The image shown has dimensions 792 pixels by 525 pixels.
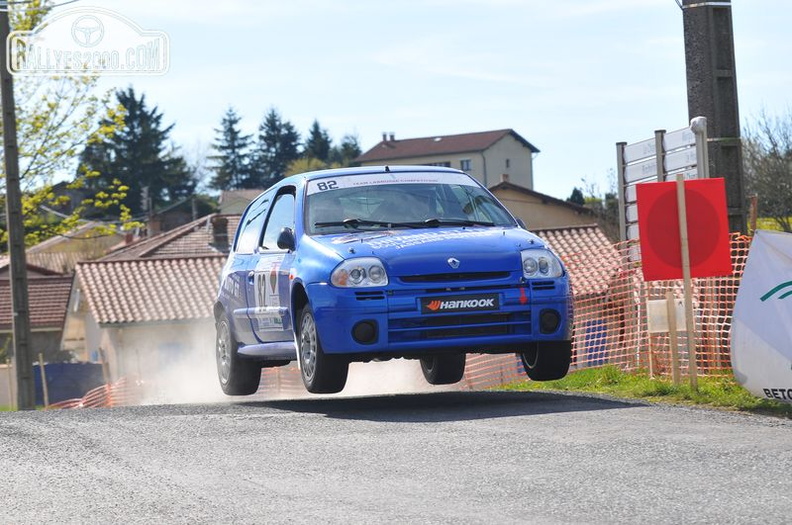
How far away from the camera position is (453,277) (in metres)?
10.7

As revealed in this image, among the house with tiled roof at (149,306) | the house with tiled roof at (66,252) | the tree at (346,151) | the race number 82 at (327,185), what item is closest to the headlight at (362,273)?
the race number 82 at (327,185)

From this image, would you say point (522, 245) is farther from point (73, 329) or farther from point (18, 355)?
point (73, 329)

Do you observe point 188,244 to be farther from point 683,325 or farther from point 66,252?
point 683,325

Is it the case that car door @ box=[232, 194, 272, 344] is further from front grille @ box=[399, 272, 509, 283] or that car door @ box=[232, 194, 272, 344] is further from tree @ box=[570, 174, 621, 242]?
tree @ box=[570, 174, 621, 242]

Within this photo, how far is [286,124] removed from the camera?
473 ft

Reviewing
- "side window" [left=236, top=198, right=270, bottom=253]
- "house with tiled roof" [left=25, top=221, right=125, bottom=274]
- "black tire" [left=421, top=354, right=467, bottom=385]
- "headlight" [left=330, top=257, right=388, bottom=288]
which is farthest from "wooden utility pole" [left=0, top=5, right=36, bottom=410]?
"house with tiled roof" [left=25, top=221, right=125, bottom=274]

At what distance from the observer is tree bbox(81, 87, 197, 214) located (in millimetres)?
107062

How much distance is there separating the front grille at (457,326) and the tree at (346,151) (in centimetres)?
13845

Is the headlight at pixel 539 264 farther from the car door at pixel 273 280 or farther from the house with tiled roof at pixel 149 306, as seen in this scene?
the house with tiled roof at pixel 149 306

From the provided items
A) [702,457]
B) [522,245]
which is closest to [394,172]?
[522,245]

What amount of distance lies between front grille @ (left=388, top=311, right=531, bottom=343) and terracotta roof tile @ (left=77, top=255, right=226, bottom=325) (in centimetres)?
4200

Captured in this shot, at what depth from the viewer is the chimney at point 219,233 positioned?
245 ft

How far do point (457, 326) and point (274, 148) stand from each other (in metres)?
135

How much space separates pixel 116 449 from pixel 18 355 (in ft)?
46.4
